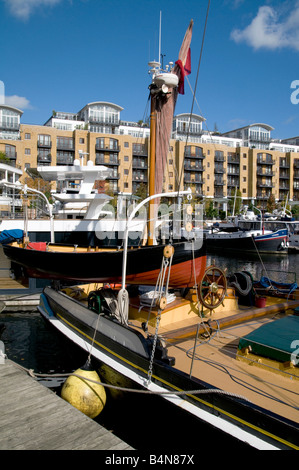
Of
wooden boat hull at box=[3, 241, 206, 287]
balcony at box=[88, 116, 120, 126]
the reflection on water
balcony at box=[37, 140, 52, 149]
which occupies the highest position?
balcony at box=[88, 116, 120, 126]

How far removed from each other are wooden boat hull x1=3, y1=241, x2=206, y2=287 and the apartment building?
2014 inches

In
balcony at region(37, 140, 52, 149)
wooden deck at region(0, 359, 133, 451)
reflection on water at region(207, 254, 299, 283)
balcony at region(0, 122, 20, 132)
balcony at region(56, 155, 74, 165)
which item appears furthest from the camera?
balcony at region(0, 122, 20, 132)

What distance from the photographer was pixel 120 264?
10188 millimetres

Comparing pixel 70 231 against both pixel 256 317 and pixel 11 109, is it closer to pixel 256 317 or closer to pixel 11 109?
pixel 256 317

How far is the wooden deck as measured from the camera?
494cm

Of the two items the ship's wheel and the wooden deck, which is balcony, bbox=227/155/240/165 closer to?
the ship's wheel

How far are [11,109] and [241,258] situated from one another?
2296 inches

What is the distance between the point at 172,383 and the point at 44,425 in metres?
2.13

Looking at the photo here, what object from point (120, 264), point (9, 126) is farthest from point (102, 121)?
point (120, 264)

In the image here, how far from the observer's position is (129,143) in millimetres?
73188

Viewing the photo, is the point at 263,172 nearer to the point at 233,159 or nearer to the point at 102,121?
the point at 233,159

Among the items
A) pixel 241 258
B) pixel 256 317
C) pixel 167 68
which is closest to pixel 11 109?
pixel 241 258

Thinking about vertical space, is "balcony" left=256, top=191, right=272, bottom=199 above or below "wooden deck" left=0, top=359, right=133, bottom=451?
above

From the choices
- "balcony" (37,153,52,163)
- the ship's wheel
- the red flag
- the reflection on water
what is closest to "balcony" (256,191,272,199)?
the reflection on water
